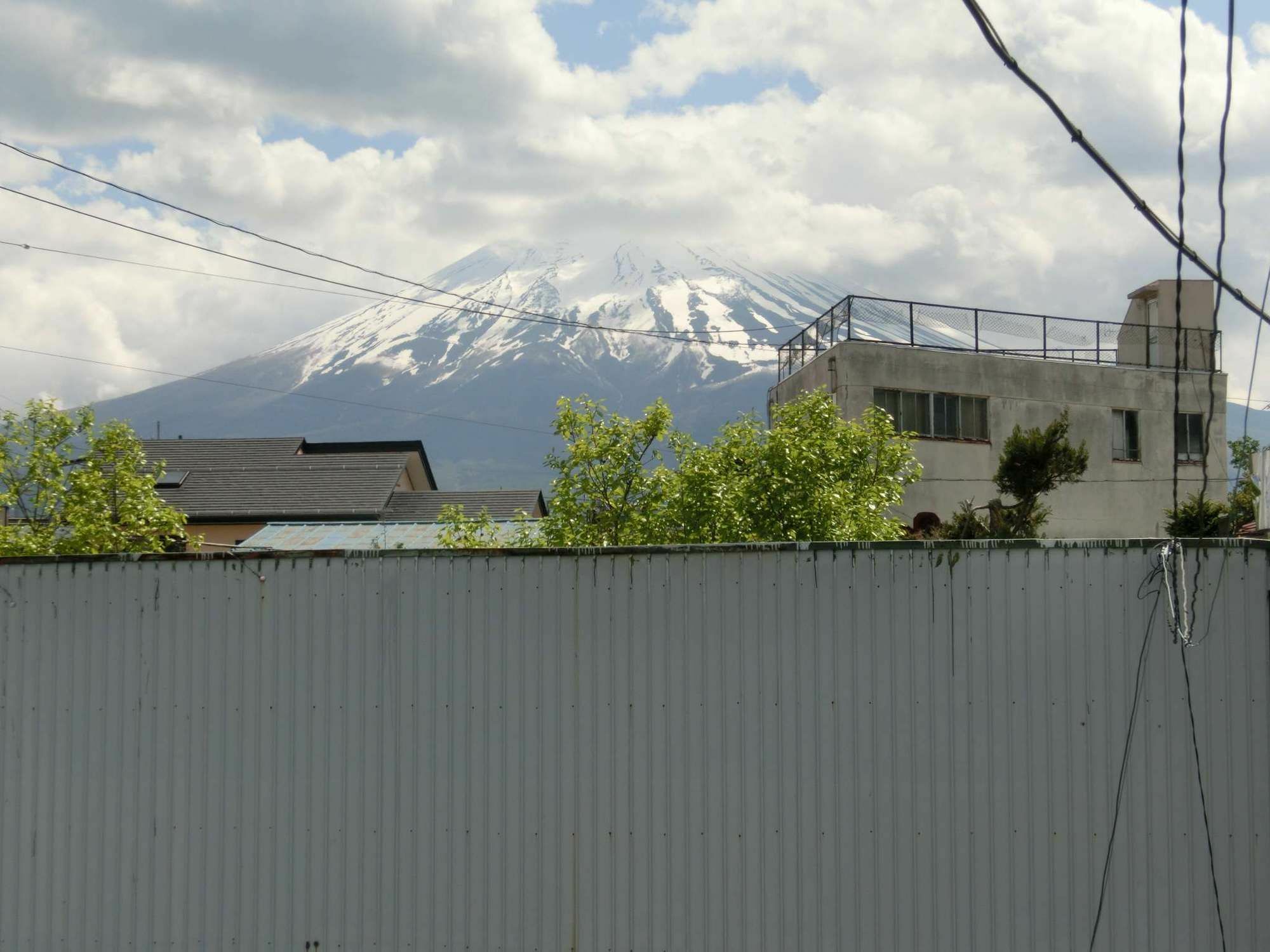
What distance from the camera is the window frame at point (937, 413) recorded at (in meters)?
29.9

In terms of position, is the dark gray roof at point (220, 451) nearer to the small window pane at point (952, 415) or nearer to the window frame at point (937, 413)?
the window frame at point (937, 413)

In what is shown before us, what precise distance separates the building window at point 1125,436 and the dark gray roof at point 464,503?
2002cm

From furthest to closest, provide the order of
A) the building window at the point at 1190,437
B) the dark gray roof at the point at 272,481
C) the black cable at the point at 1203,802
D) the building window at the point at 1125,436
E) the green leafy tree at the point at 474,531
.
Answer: the dark gray roof at the point at 272,481 → the building window at the point at 1190,437 → the building window at the point at 1125,436 → the green leafy tree at the point at 474,531 → the black cable at the point at 1203,802

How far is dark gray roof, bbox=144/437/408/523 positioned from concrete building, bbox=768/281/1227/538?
54.5 feet

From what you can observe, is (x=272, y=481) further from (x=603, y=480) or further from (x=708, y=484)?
(x=708, y=484)

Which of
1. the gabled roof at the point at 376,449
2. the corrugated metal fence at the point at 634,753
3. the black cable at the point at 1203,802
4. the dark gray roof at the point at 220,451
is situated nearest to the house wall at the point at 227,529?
the dark gray roof at the point at 220,451

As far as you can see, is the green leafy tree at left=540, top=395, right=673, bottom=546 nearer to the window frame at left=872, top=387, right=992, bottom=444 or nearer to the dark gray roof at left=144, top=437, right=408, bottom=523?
the window frame at left=872, top=387, right=992, bottom=444

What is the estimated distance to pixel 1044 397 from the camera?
103ft

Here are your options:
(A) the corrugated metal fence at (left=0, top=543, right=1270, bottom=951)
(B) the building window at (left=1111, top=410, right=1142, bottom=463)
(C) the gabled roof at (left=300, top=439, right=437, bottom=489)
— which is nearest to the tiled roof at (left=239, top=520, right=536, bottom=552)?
(C) the gabled roof at (left=300, top=439, right=437, bottom=489)

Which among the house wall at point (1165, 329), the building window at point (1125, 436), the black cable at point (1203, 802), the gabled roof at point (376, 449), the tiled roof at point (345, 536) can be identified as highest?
the house wall at point (1165, 329)

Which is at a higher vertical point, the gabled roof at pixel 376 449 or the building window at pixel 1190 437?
the gabled roof at pixel 376 449

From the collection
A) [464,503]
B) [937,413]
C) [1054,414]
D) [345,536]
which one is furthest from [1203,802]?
[464,503]

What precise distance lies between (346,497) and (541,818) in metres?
34.4

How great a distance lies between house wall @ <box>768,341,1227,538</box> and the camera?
2983cm
